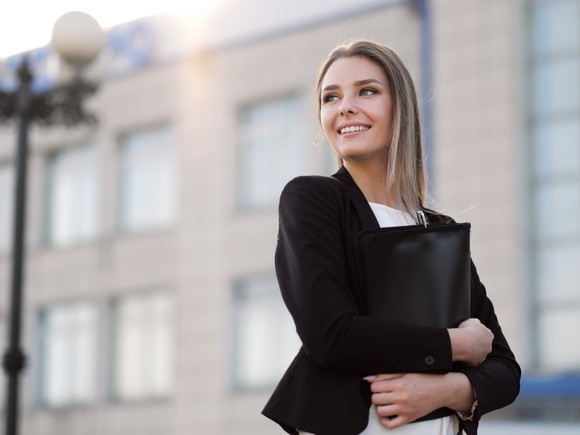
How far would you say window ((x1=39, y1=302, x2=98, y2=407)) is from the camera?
2458 cm

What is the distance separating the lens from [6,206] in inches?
1062

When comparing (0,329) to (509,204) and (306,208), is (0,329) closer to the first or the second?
(509,204)

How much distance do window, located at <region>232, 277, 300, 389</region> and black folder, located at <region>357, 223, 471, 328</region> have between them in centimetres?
1884

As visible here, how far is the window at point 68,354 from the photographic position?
24.6 meters

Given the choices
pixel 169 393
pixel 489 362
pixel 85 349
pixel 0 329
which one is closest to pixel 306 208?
pixel 489 362

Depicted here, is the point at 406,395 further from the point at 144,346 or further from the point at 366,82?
the point at 144,346

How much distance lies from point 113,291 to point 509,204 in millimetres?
8926

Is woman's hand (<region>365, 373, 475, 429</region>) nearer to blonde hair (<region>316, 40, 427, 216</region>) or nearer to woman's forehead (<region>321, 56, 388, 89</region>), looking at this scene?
blonde hair (<region>316, 40, 427, 216</region>)

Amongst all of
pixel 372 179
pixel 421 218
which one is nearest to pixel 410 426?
pixel 421 218

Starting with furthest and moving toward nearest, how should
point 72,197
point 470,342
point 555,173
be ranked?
point 72,197 < point 555,173 < point 470,342

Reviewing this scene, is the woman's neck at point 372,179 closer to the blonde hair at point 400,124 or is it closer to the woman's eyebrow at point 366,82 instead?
the blonde hair at point 400,124

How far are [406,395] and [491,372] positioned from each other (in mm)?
270

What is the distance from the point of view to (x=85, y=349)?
24.7m

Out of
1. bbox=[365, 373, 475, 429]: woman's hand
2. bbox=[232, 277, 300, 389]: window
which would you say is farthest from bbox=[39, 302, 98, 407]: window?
bbox=[365, 373, 475, 429]: woman's hand
